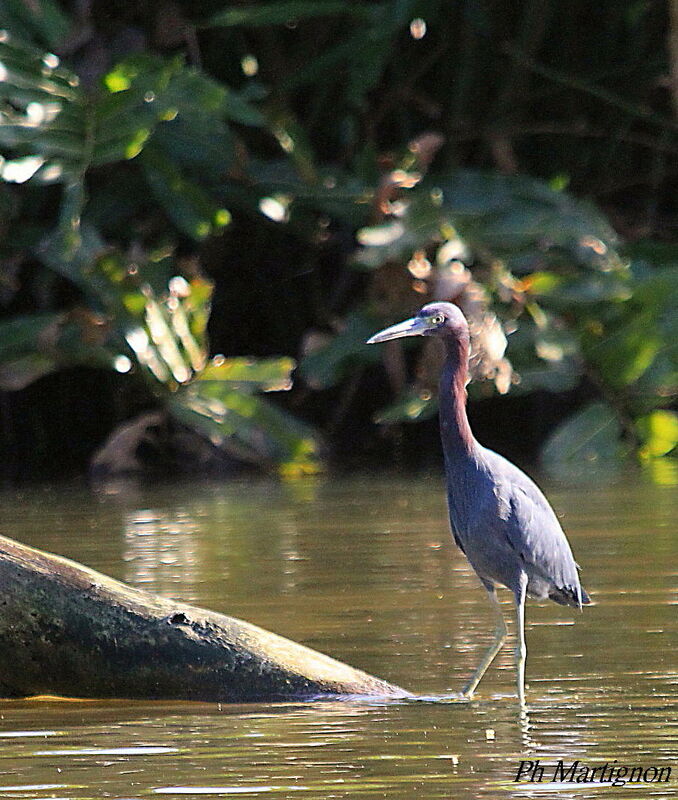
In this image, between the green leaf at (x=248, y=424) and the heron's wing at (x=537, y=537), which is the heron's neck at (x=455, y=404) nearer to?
the heron's wing at (x=537, y=537)

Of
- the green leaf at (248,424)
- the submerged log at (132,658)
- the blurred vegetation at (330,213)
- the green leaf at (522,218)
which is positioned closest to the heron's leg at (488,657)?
the submerged log at (132,658)

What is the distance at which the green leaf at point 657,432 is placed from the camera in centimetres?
1246

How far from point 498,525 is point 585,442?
7109 mm

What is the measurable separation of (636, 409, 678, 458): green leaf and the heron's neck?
6889 mm

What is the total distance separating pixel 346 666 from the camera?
209 inches

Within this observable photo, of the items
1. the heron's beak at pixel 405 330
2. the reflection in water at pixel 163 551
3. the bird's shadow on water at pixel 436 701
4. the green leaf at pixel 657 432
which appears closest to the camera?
the bird's shadow on water at pixel 436 701

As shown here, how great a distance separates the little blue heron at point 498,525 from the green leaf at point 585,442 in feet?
21.8

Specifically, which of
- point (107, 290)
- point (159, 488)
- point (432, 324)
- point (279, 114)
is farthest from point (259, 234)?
point (432, 324)

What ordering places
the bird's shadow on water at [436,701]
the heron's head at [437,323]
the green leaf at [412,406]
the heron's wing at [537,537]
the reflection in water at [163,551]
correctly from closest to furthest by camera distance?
the bird's shadow on water at [436,701] → the heron's wing at [537,537] → the heron's head at [437,323] → the reflection in water at [163,551] → the green leaf at [412,406]

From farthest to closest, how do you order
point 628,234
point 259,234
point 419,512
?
point 259,234
point 628,234
point 419,512

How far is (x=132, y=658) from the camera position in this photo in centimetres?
521

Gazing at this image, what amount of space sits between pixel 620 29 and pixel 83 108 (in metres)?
5.93

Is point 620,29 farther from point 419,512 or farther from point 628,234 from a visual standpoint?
point 419,512

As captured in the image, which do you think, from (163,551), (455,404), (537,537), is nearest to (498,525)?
(537,537)
